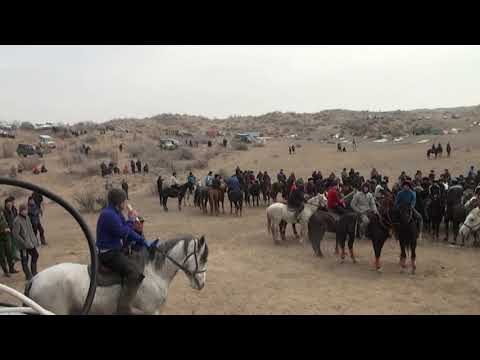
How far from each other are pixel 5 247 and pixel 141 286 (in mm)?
6005

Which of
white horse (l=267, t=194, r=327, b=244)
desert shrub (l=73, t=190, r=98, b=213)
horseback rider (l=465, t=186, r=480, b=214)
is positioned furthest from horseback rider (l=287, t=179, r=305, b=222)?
desert shrub (l=73, t=190, r=98, b=213)

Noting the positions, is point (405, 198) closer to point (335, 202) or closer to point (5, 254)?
point (335, 202)

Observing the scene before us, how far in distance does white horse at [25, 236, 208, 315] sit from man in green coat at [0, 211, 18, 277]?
492 centimetres

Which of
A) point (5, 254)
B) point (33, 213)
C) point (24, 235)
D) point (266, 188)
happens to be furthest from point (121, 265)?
point (266, 188)

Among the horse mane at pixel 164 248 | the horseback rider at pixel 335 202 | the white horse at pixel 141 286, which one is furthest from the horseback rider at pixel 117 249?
the horseback rider at pixel 335 202

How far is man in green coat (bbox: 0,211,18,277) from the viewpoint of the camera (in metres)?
9.69

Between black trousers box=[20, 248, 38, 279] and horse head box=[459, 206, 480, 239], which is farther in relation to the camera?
horse head box=[459, 206, 480, 239]

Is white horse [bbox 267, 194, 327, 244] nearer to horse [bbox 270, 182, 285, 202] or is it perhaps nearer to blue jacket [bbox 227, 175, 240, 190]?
blue jacket [bbox 227, 175, 240, 190]

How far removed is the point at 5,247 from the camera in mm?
10102

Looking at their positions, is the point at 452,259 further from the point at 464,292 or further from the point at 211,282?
the point at 211,282

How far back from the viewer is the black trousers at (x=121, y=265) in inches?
217

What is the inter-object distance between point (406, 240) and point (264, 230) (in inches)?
253
